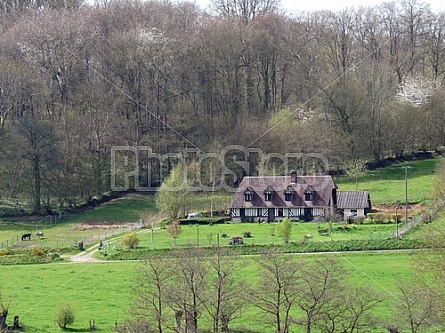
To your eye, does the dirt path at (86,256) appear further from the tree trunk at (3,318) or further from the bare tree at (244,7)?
the bare tree at (244,7)

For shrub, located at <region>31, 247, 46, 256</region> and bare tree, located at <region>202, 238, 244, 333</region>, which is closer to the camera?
bare tree, located at <region>202, 238, 244, 333</region>

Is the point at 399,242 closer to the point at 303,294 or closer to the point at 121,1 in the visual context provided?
the point at 303,294

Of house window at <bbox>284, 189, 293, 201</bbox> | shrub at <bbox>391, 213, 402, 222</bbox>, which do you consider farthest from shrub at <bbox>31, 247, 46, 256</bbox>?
shrub at <bbox>391, 213, 402, 222</bbox>

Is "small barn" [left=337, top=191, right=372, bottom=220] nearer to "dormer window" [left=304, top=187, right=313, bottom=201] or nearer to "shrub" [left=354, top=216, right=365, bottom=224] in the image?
"shrub" [left=354, top=216, right=365, bottom=224]

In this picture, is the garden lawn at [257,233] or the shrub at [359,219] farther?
the shrub at [359,219]

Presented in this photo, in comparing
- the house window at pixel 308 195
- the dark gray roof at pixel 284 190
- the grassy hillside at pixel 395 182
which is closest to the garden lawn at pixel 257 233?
the dark gray roof at pixel 284 190

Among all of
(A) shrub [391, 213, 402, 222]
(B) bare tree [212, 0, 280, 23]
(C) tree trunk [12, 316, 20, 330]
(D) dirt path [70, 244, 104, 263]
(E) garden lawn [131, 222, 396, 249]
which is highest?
(B) bare tree [212, 0, 280, 23]

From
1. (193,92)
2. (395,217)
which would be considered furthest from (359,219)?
(193,92)

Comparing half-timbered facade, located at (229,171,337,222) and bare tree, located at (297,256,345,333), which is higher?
half-timbered facade, located at (229,171,337,222)

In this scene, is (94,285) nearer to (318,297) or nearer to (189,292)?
(189,292)
